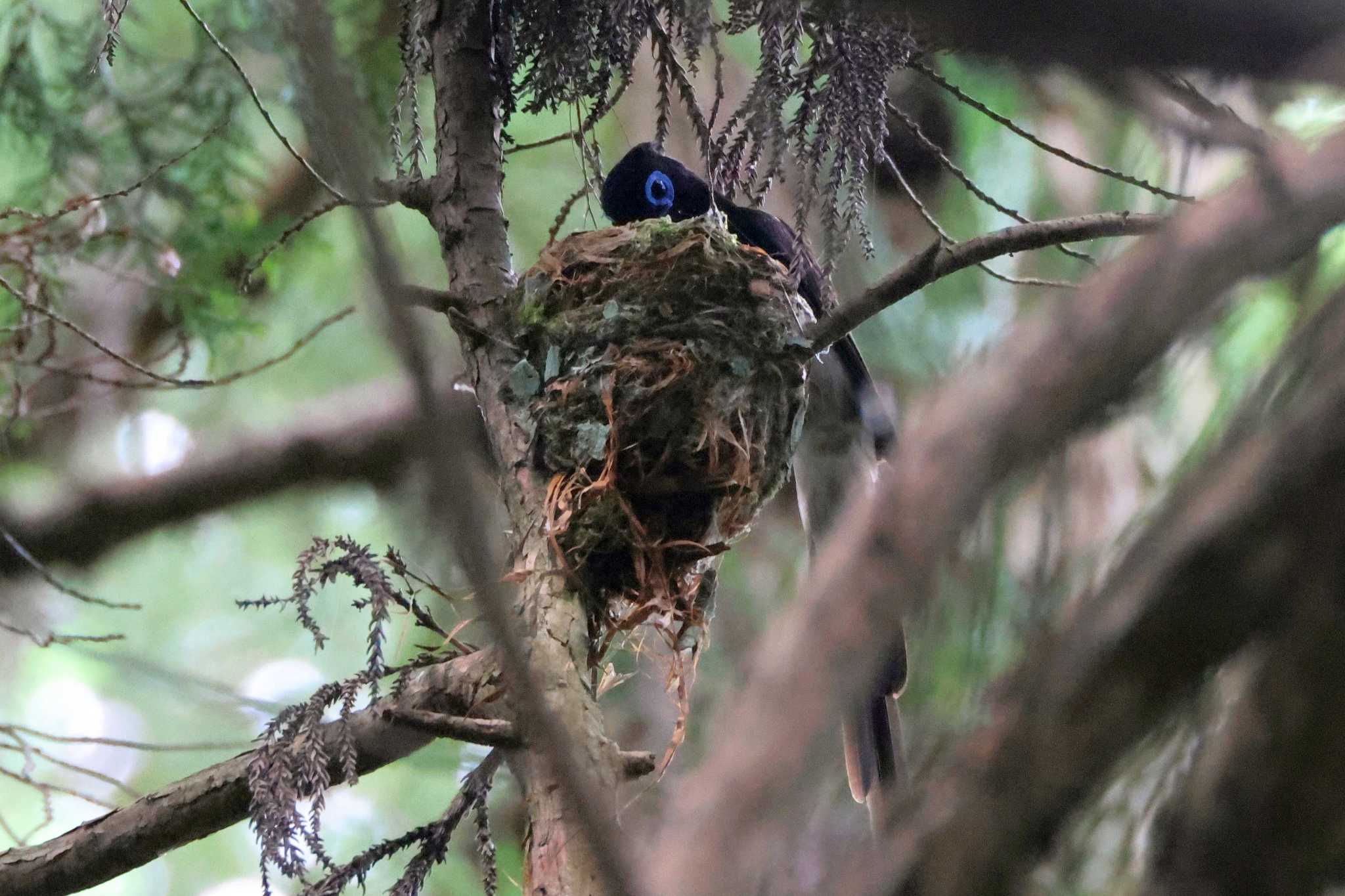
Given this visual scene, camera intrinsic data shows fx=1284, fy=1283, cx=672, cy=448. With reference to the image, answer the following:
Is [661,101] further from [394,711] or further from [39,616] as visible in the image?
[39,616]

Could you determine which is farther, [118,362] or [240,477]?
[240,477]

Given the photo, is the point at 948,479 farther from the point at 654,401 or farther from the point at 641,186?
the point at 641,186

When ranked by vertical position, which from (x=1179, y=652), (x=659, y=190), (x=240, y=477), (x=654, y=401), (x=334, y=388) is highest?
(x=334, y=388)

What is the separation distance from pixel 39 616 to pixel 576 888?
223cm

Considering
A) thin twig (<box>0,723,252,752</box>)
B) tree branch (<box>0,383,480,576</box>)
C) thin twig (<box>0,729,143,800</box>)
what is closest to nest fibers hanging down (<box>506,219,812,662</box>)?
thin twig (<box>0,723,252,752</box>)

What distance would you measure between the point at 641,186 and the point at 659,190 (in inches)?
2.0

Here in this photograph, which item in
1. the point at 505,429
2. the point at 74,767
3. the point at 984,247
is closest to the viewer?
the point at 984,247

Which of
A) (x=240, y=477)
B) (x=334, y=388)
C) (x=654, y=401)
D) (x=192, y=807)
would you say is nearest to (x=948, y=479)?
(x=192, y=807)

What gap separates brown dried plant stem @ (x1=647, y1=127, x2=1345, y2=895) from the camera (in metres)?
0.57

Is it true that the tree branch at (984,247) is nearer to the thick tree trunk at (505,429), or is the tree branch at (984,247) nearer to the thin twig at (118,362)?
the thick tree trunk at (505,429)

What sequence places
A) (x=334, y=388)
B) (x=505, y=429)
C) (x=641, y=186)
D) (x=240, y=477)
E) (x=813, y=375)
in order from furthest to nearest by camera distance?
(x=334, y=388), (x=240, y=477), (x=813, y=375), (x=641, y=186), (x=505, y=429)

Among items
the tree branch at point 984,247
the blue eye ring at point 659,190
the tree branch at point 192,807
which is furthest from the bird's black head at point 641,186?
the tree branch at point 192,807

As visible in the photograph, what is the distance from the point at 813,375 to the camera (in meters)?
3.56

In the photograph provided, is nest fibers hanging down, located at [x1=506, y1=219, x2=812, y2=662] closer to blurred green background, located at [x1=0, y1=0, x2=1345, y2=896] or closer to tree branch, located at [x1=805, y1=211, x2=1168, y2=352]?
blurred green background, located at [x1=0, y1=0, x2=1345, y2=896]
